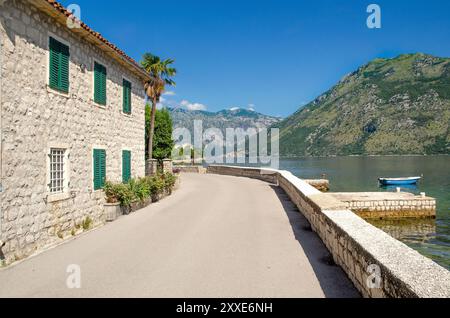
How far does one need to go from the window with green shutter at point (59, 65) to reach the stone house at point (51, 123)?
0.10ft

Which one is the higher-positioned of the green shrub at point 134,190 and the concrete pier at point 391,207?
the green shrub at point 134,190

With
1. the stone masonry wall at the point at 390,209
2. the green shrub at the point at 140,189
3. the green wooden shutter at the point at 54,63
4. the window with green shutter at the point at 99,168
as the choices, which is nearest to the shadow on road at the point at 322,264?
the green shrub at the point at 140,189

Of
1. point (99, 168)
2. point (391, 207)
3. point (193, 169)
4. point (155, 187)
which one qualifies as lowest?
point (391, 207)

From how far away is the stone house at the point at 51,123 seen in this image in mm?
8250

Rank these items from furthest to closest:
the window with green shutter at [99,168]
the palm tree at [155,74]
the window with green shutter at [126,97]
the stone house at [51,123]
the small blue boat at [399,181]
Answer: the small blue boat at [399,181] < the palm tree at [155,74] < the window with green shutter at [126,97] < the window with green shutter at [99,168] < the stone house at [51,123]

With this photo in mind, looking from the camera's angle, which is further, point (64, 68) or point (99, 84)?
point (99, 84)

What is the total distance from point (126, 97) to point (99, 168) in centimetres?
453

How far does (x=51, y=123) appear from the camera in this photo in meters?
10.0

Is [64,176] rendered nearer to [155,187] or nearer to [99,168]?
[99,168]

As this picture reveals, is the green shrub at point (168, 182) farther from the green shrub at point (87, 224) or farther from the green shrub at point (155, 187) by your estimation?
the green shrub at point (87, 224)

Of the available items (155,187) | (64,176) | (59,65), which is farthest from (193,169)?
(59,65)

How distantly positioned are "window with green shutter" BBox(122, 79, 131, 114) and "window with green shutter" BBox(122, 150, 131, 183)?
1.99 meters
